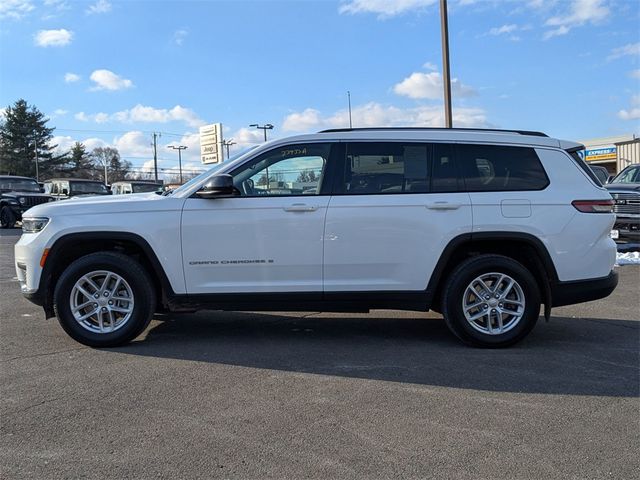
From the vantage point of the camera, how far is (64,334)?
215 inches

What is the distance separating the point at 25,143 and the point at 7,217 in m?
64.5

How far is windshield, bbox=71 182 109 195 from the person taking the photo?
73.7ft

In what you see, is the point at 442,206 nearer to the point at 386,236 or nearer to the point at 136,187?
the point at 386,236

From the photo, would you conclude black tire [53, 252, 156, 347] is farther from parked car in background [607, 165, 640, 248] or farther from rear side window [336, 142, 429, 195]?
parked car in background [607, 165, 640, 248]

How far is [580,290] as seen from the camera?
4.99m

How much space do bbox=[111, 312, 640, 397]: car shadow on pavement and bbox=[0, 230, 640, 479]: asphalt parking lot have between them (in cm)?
2

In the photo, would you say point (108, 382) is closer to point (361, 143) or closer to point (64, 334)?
point (64, 334)

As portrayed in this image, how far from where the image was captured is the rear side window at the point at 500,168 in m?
4.99

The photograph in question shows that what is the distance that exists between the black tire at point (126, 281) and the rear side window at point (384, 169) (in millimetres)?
1971

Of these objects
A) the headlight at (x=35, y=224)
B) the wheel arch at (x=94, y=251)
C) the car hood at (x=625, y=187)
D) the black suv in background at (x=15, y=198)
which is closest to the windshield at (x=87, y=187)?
the black suv in background at (x=15, y=198)

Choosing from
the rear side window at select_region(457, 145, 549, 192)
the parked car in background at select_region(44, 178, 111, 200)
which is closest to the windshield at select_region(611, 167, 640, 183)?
the rear side window at select_region(457, 145, 549, 192)

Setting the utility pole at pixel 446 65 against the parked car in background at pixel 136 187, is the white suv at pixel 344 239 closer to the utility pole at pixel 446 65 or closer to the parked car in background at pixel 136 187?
the utility pole at pixel 446 65

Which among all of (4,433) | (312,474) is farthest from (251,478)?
(4,433)

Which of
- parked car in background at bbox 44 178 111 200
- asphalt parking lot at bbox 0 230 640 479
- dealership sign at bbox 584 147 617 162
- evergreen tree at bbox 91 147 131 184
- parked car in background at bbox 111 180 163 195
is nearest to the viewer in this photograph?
asphalt parking lot at bbox 0 230 640 479
